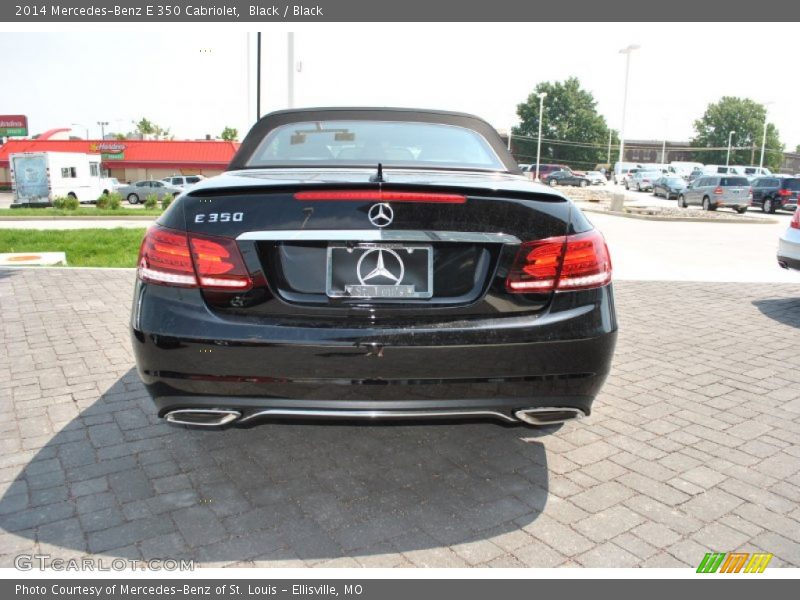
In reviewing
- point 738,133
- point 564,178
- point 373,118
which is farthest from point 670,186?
point 738,133

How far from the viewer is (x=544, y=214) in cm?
269

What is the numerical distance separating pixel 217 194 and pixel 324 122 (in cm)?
163

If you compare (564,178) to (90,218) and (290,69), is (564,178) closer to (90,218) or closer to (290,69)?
(90,218)

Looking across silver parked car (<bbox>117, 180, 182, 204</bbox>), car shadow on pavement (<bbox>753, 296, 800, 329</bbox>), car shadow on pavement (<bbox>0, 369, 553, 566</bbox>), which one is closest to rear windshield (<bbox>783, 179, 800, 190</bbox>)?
car shadow on pavement (<bbox>753, 296, 800, 329</bbox>)

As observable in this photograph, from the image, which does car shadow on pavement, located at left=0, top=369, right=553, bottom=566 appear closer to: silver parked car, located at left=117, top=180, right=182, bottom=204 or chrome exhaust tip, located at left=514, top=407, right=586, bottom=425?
chrome exhaust tip, located at left=514, top=407, right=586, bottom=425

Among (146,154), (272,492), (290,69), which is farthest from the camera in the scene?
(146,154)

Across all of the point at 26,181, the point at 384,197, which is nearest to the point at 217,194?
the point at 384,197

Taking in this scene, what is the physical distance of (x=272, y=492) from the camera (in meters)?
3.07

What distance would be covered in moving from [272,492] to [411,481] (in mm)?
673

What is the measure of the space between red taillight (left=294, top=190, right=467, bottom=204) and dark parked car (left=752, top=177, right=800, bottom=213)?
31.7 m

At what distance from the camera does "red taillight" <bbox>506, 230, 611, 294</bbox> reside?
2.63 meters

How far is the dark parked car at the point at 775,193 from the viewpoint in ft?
95.9

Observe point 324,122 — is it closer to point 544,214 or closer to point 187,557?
point 544,214

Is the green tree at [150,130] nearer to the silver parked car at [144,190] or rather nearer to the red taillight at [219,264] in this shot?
the silver parked car at [144,190]
